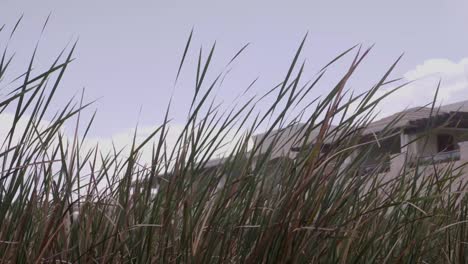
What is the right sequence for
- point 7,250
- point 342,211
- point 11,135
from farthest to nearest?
point 342,211 → point 11,135 → point 7,250

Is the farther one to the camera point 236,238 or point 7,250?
point 236,238

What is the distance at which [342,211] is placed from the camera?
1983 millimetres

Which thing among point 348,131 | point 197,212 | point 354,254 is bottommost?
point 354,254

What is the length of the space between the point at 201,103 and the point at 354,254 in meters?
0.58

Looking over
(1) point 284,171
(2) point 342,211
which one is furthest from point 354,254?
(1) point 284,171

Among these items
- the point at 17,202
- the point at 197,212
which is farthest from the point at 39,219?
the point at 197,212

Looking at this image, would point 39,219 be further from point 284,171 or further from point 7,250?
point 284,171

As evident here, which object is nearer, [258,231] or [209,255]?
[209,255]

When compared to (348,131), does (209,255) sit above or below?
below

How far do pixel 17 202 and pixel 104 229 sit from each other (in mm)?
215

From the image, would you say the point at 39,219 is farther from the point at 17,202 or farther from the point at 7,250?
the point at 7,250

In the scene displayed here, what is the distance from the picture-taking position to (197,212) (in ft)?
6.10

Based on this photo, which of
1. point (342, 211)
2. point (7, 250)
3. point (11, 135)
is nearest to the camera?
point (7, 250)

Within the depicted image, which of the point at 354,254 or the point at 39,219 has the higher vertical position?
the point at 39,219
